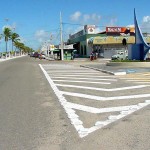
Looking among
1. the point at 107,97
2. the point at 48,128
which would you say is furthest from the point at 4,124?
the point at 107,97

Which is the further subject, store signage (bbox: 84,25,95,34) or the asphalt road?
store signage (bbox: 84,25,95,34)

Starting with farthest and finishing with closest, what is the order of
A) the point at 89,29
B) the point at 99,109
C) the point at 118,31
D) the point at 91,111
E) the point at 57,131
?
the point at 118,31 → the point at 89,29 → the point at 99,109 → the point at 91,111 → the point at 57,131

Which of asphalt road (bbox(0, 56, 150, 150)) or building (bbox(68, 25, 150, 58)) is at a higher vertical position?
building (bbox(68, 25, 150, 58))

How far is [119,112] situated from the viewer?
9.12m

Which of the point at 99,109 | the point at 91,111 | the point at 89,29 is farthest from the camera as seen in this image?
the point at 89,29

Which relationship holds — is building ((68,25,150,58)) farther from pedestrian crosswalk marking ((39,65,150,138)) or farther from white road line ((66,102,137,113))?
white road line ((66,102,137,113))

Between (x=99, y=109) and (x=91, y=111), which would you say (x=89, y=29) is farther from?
(x=91, y=111)

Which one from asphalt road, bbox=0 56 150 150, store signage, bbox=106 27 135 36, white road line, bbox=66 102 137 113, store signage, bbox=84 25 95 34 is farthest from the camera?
store signage, bbox=106 27 135 36

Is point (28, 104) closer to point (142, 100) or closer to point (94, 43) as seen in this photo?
point (142, 100)

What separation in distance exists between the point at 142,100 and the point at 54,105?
2.89 meters

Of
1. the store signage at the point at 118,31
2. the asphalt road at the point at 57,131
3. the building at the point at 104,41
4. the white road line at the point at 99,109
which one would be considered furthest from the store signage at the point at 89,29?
the white road line at the point at 99,109

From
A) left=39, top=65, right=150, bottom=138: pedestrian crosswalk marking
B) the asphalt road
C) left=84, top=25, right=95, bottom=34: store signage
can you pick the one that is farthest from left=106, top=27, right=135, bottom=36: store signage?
the asphalt road

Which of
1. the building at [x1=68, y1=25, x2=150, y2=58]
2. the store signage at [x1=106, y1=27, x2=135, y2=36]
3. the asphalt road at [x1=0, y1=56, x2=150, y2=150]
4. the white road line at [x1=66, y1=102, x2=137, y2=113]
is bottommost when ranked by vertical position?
the asphalt road at [x1=0, y1=56, x2=150, y2=150]

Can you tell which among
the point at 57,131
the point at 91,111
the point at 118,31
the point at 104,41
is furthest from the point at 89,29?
the point at 57,131
